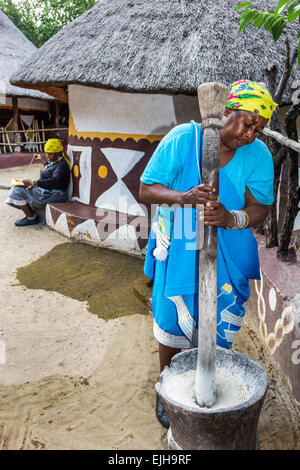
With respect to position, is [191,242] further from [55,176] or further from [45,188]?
[45,188]

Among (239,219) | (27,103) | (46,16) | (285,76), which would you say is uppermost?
(46,16)

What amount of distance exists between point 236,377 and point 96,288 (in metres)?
2.20

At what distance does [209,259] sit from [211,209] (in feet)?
0.67

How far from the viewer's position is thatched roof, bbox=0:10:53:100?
1123 centimetres

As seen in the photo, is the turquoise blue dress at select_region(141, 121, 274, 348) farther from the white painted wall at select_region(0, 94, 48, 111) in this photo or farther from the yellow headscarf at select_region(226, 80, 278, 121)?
the white painted wall at select_region(0, 94, 48, 111)

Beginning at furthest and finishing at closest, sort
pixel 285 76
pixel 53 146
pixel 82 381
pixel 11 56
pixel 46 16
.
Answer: pixel 46 16 → pixel 11 56 → pixel 53 146 → pixel 285 76 → pixel 82 381

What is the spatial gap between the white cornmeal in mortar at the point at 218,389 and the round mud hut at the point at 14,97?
11.3 metres

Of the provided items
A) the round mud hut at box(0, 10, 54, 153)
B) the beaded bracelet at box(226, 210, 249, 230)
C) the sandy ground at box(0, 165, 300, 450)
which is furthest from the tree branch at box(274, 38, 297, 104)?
the round mud hut at box(0, 10, 54, 153)

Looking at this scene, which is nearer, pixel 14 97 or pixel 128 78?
pixel 128 78

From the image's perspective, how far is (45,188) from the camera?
219 inches

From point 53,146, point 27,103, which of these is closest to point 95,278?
point 53,146

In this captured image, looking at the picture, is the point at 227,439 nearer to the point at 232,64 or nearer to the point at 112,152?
the point at 232,64

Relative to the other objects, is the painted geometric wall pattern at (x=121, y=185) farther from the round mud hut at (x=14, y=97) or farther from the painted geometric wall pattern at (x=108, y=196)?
the round mud hut at (x=14, y=97)
